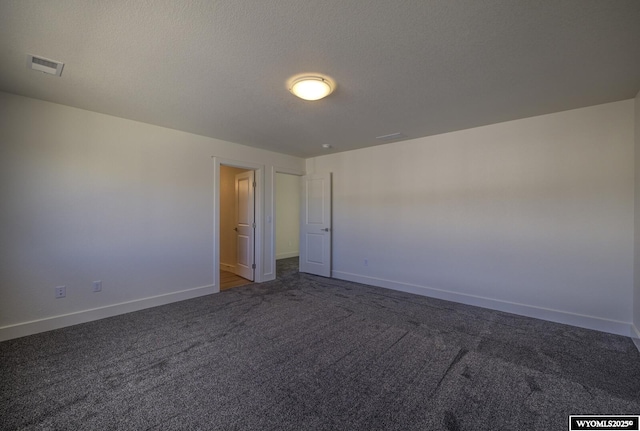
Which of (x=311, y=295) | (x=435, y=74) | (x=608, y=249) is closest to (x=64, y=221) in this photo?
(x=311, y=295)

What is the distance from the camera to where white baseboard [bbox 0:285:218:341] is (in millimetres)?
2777

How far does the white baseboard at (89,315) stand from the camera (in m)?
2.78

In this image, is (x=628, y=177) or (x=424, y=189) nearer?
(x=628, y=177)

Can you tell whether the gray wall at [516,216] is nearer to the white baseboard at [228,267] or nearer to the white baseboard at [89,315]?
the white baseboard at [228,267]

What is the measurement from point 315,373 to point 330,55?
97.6 inches

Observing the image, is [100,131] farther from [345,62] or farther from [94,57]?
[345,62]

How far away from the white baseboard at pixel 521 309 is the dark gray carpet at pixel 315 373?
0.13 metres

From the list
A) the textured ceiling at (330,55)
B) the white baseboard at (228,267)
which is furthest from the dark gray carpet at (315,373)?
the textured ceiling at (330,55)

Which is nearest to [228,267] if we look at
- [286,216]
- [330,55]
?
[286,216]

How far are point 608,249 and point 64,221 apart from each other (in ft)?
19.9

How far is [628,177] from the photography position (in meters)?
2.87

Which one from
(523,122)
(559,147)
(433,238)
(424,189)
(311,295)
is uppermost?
(523,122)

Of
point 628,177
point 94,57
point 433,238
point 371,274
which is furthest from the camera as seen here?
point 371,274

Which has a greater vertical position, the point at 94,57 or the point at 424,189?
the point at 94,57
